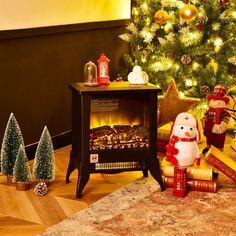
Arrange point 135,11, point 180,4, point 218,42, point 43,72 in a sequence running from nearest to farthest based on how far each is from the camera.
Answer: point 43,72 < point 218,42 < point 180,4 < point 135,11

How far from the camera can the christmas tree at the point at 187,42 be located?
443cm

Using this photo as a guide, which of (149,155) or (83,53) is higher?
(83,53)

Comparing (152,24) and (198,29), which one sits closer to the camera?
(198,29)

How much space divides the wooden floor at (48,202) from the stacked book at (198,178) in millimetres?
308

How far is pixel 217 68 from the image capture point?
454 cm

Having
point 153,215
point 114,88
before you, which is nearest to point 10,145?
point 114,88

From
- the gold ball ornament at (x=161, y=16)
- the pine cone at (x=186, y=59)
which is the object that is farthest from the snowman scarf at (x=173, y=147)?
the gold ball ornament at (x=161, y=16)

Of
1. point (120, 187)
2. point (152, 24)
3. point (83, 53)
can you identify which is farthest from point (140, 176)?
point (152, 24)

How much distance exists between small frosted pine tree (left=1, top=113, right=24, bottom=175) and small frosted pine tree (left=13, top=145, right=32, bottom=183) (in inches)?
5.4

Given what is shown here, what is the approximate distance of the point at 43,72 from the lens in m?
3.94

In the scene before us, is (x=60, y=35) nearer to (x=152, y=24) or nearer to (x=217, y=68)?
(x=152, y=24)

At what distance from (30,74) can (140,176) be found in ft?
3.90

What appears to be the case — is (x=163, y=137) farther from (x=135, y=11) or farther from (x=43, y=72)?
(x=135, y=11)

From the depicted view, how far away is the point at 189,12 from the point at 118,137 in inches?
67.8
